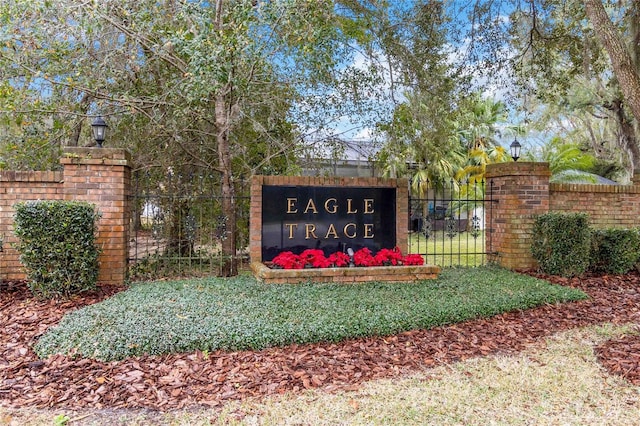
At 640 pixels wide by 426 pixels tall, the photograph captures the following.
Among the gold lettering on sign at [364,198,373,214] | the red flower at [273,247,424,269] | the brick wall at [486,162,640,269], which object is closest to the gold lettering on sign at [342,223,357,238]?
the gold lettering on sign at [364,198,373,214]

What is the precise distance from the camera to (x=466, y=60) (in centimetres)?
761

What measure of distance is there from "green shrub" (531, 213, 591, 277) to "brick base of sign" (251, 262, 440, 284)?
73.2 inches

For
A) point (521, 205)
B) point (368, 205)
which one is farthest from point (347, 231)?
point (521, 205)

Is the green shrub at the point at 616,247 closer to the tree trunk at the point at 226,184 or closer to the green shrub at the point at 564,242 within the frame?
the green shrub at the point at 564,242

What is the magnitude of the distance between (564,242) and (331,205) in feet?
11.2

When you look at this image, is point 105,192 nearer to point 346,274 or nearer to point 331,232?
point 331,232

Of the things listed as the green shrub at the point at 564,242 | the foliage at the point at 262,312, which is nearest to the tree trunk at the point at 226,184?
the foliage at the point at 262,312

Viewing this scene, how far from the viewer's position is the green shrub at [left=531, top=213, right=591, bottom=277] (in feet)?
21.0

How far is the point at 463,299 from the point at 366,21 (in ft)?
13.7

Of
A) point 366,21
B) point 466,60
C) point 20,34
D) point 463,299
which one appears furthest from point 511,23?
point 20,34

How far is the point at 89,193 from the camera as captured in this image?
5527 mm

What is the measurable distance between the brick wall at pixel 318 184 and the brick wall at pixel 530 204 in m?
1.61

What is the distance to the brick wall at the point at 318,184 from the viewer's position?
627cm

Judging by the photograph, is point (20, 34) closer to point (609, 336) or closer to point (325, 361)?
point (325, 361)
